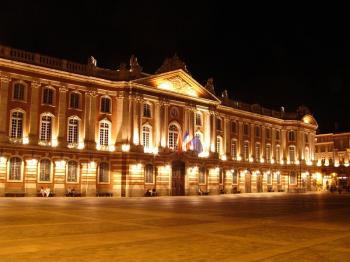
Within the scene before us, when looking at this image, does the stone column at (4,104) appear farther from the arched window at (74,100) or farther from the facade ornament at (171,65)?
the facade ornament at (171,65)

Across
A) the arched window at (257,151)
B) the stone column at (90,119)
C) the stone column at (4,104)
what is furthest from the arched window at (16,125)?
the arched window at (257,151)

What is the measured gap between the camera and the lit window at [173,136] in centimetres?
5853

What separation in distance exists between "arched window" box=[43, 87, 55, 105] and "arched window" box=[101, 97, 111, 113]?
6259 millimetres

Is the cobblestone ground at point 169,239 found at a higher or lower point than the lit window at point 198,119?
lower

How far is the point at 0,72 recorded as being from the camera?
4472cm

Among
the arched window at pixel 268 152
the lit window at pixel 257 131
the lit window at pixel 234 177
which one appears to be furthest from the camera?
the arched window at pixel 268 152

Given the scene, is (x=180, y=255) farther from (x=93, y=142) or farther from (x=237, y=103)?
(x=237, y=103)

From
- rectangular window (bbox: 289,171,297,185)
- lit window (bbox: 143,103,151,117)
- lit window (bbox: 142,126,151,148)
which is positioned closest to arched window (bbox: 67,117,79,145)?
lit window (bbox: 142,126,151,148)

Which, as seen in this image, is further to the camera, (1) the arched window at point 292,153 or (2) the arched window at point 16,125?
(1) the arched window at point 292,153

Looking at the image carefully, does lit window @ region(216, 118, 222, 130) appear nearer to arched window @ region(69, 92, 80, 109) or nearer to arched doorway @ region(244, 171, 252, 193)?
arched doorway @ region(244, 171, 252, 193)

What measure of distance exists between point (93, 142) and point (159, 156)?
8.66 metres

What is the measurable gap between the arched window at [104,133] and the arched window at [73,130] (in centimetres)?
316

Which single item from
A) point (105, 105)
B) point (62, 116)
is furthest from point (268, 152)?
point (62, 116)

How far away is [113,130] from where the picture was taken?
176 feet
